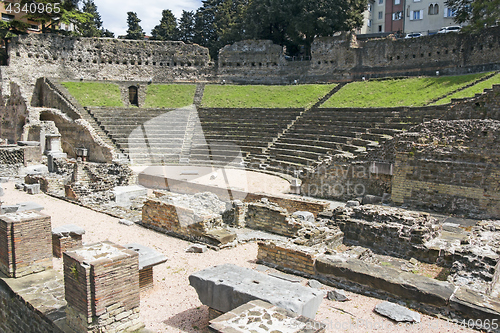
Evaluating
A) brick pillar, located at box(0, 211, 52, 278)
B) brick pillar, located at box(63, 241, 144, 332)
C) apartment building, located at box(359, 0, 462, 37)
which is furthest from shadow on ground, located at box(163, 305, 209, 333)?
apartment building, located at box(359, 0, 462, 37)

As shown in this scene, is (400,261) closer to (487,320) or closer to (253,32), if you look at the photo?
(487,320)

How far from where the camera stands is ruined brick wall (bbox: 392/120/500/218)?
10750 millimetres

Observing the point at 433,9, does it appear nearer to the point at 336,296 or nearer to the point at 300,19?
the point at 300,19

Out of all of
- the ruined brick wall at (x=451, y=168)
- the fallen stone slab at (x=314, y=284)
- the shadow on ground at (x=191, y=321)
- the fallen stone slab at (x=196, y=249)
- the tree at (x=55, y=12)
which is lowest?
the shadow on ground at (x=191, y=321)

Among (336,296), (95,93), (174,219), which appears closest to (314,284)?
(336,296)

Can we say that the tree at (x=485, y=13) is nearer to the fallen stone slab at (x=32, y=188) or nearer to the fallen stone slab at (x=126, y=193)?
the fallen stone slab at (x=126, y=193)

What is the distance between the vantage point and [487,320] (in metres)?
4.98

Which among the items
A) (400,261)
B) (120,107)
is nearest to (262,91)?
(120,107)

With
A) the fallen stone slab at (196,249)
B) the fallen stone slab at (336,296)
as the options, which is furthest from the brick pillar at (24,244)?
the fallen stone slab at (336,296)

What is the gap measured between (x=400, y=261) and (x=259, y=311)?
478cm

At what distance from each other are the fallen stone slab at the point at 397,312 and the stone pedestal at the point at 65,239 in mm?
6226

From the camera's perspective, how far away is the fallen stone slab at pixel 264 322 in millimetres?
3936

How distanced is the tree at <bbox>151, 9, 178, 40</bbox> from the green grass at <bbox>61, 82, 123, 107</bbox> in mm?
17283

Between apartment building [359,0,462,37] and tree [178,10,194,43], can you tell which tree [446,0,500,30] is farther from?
tree [178,10,194,43]
